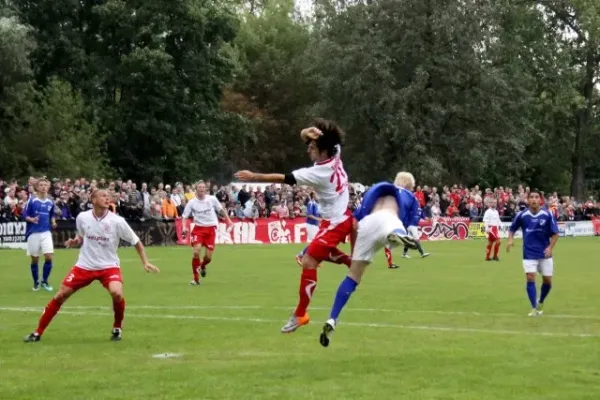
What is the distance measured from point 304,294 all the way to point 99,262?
9.39 feet

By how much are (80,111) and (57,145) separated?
267cm

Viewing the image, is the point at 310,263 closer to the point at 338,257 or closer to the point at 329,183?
the point at 338,257

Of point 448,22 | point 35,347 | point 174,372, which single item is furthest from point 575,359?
point 448,22

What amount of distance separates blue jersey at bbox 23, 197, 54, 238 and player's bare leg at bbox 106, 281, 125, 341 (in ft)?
28.3

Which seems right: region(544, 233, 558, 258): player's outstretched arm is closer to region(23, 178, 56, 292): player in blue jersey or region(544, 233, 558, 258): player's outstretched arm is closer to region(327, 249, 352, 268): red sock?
region(327, 249, 352, 268): red sock

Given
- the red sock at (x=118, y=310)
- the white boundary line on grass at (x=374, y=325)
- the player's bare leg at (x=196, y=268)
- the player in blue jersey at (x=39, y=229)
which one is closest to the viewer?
the red sock at (x=118, y=310)

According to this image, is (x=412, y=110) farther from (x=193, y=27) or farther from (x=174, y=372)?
(x=174, y=372)

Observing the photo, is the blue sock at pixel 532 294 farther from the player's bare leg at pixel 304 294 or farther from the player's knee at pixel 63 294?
the player's knee at pixel 63 294

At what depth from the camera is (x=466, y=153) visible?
6350 cm

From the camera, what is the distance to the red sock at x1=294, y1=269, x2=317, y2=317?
12.4 meters

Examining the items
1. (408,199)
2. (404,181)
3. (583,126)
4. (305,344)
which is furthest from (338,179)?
(583,126)

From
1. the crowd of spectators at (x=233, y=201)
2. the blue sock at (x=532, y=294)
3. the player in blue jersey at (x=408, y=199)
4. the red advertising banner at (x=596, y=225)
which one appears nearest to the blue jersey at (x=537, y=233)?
the blue sock at (x=532, y=294)

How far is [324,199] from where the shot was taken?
12.6 metres

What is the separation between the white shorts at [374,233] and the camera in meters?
11.7
